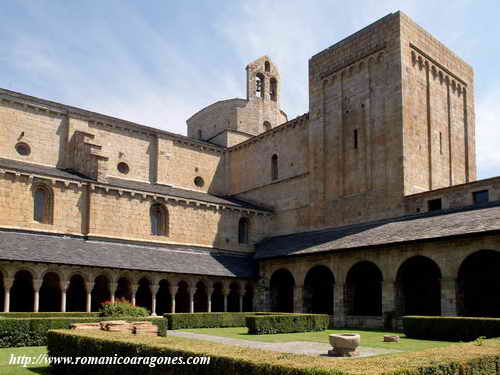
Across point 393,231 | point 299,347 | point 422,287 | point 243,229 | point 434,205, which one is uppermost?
point 434,205

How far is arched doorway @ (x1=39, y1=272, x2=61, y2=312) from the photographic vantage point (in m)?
29.7

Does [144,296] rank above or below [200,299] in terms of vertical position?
above

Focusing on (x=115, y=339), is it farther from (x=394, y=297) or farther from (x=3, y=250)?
(x=394, y=297)

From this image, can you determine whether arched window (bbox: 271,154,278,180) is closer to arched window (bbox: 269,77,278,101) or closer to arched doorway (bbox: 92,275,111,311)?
arched window (bbox: 269,77,278,101)

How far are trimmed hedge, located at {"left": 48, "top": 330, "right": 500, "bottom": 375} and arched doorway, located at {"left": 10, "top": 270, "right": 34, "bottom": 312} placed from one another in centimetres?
1667

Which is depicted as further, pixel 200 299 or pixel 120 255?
pixel 200 299

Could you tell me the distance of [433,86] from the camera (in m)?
35.3

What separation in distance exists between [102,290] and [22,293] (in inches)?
187

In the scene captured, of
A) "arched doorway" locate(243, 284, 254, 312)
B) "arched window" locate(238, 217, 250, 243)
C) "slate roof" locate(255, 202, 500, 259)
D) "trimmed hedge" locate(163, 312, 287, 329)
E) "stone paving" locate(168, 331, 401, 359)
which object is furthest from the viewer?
"arched window" locate(238, 217, 250, 243)

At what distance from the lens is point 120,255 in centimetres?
3014

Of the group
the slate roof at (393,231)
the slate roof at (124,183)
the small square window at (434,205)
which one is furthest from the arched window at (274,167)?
the small square window at (434,205)

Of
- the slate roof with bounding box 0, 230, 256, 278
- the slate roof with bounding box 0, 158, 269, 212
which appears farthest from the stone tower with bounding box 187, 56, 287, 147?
the slate roof with bounding box 0, 230, 256, 278

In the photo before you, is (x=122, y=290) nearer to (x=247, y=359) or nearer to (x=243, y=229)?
(x=243, y=229)

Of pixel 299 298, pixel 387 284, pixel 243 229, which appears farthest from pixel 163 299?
pixel 387 284
